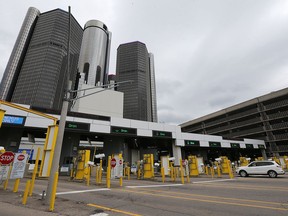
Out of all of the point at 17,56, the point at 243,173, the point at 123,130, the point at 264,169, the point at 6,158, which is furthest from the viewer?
the point at 17,56

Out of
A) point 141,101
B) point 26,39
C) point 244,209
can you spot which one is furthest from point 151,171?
point 26,39

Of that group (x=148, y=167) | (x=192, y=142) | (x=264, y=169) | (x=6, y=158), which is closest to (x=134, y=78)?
(x=192, y=142)

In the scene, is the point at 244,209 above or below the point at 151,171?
below

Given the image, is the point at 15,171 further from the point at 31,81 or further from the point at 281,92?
the point at 31,81

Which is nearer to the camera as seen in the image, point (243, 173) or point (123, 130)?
point (243, 173)

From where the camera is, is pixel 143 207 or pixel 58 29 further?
pixel 58 29

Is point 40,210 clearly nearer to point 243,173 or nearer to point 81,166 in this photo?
point 81,166

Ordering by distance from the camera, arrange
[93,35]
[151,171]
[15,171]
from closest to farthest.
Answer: [15,171] → [151,171] → [93,35]

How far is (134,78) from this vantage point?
131 m

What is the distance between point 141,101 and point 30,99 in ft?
243

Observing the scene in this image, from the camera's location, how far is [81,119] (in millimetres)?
21656

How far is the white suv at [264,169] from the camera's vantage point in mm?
15852

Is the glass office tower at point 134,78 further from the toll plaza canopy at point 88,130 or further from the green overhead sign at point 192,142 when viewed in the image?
the green overhead sign at point 192,142

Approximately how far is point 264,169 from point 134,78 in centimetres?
11960
